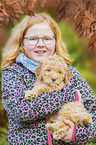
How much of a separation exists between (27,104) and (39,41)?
475 millimetres

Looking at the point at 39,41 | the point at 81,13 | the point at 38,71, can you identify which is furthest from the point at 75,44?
the point at 38,71

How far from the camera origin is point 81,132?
1.68 m

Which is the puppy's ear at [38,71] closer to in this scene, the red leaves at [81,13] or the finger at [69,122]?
the finger at [69,122]

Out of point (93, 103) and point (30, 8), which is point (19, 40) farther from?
point (93, 103)

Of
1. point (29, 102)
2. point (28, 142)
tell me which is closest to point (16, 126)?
point (28, 142)

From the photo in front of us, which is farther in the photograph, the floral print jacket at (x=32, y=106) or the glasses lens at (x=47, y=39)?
the glasses lens at (x=47, y=39)

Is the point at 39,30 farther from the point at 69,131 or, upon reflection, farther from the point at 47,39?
the point at 69,131

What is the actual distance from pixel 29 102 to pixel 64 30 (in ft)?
2.83

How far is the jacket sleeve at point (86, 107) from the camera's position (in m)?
1.69

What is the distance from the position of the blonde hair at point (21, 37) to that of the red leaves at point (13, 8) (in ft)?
0.27

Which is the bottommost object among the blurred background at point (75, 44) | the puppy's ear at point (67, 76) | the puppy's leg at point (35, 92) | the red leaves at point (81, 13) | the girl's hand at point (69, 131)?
the girl's hand at point (69, 131)

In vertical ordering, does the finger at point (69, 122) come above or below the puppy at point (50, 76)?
below

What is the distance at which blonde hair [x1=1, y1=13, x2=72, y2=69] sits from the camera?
1769 millimetres

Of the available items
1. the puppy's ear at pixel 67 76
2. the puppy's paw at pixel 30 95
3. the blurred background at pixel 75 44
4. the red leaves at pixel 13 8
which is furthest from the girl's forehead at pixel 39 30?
the puppy's paw at pixel 30 95
